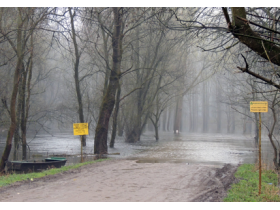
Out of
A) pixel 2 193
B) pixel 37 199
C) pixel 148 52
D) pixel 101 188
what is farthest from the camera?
pixel 148 52

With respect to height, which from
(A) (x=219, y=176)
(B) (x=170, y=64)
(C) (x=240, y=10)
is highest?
(B) (x=170, y=64)

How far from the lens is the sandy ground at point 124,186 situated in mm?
8131

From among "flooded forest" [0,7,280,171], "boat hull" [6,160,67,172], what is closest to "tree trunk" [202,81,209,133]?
"flooded forest" [0,7,280,171]

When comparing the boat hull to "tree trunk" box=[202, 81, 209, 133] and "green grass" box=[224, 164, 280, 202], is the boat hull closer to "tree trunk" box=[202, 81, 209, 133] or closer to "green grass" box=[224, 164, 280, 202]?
"green grass" box=[224, 164, 280, 202]

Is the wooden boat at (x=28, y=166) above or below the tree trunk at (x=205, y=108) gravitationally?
below

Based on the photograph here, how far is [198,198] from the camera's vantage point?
8062 millimetres

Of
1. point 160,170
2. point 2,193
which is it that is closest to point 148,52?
point 160,170

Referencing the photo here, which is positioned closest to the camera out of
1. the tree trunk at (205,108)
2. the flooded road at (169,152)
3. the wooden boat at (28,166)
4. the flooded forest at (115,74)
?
the wooden boat at (28,166)

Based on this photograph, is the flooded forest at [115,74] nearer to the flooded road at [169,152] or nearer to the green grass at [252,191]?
the flooded road at [169,152]

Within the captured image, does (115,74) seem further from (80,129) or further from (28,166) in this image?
(28,166)

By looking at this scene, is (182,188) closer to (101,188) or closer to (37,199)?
(101,188)

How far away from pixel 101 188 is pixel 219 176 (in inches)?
195

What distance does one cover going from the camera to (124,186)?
31.8 ft

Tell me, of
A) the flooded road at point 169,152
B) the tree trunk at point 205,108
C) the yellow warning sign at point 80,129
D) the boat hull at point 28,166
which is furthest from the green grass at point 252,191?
the tree trunk at point 205,108
